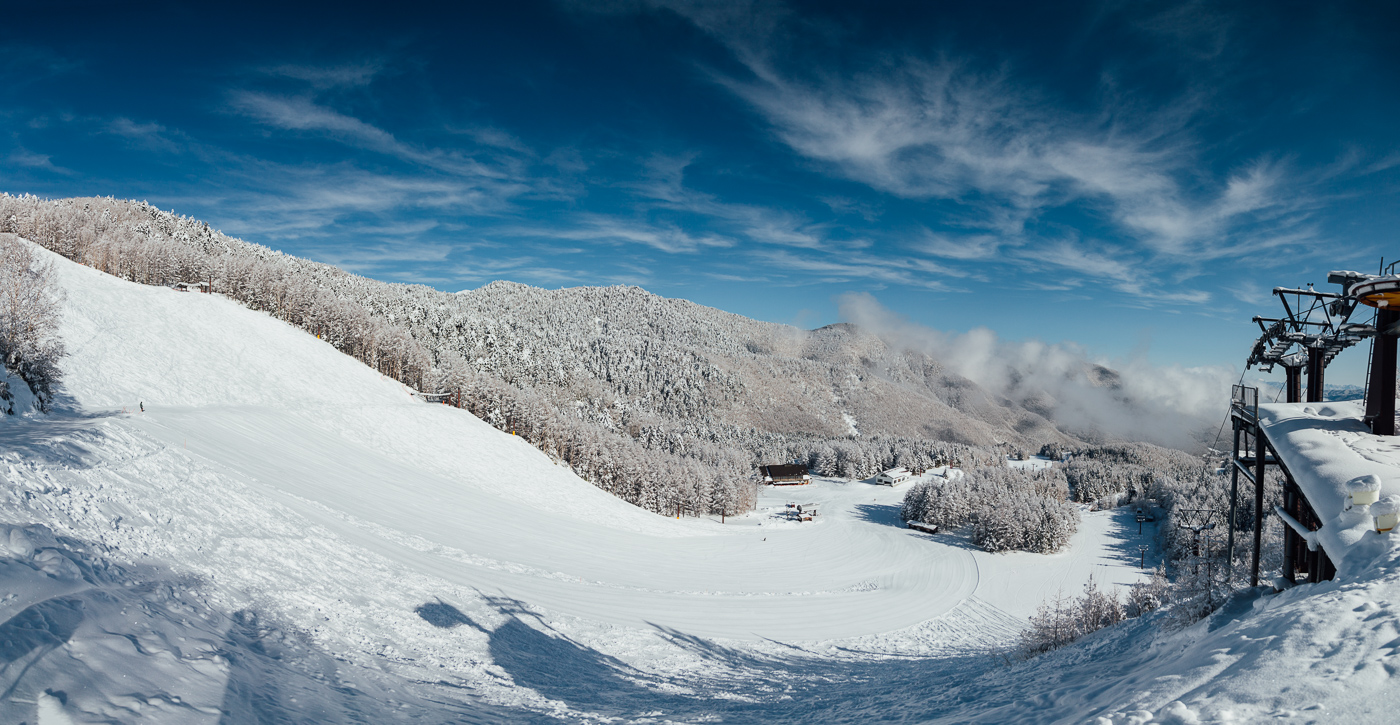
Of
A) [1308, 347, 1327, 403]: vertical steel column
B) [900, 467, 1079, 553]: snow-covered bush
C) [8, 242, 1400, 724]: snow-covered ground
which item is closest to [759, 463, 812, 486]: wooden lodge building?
[900, 467, 1079, 553]: snow-covered bush

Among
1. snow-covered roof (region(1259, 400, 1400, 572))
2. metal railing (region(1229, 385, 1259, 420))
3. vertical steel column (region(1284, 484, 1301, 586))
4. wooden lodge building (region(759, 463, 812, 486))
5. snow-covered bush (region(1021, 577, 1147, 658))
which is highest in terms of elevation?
metal railing (region(1229, 385, 1259, 420))

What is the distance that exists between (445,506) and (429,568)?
8524 mm

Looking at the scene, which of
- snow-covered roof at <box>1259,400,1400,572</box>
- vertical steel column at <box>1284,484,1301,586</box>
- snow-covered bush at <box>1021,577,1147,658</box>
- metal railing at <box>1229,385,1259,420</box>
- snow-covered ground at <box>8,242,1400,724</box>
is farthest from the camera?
snow-covered bush at <box>1021,577,1147,658</box>

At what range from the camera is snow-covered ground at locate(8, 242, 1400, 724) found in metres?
7.12

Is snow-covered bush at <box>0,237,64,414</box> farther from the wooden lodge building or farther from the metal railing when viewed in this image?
the wooden lodge building

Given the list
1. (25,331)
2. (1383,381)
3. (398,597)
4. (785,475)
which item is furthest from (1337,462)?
(785,475)

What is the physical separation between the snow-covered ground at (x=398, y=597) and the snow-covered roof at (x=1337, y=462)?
0.96 metres

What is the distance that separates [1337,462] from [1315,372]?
8.90 metres

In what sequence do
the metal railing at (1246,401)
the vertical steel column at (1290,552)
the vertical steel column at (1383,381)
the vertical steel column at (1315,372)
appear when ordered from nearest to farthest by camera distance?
the vertical steel column at (1290,552) < the vertical steel column at (1383,381) < the metal railing at (1246,401) < the vertical steel column at (1315,372)

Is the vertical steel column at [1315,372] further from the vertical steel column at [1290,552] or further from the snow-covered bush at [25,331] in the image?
the snow-covered bush at [25,331]

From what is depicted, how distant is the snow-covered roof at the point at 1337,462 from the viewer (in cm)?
733

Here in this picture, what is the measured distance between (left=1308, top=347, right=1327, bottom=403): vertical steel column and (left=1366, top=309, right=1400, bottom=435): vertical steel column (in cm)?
412

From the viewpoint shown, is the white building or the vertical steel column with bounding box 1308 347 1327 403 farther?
the white building

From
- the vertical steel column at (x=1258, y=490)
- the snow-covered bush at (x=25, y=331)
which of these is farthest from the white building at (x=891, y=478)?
the snow-covered bush at (x=25, y=331)
